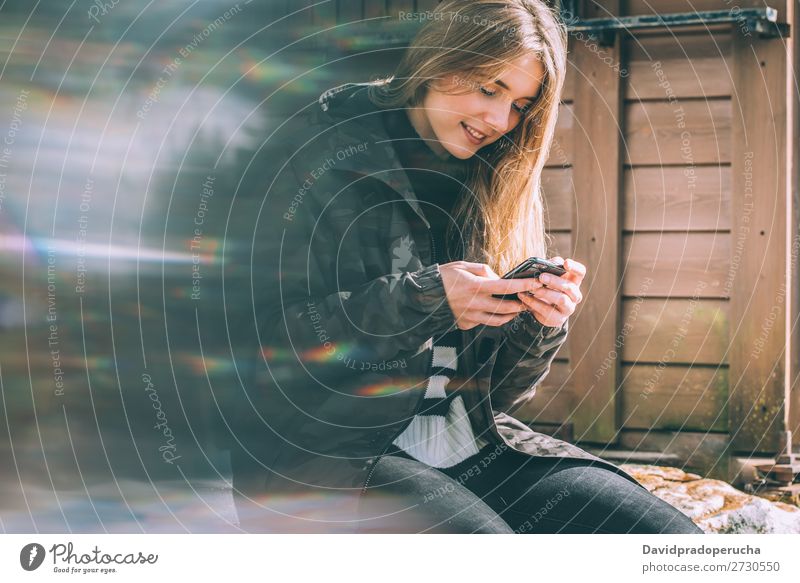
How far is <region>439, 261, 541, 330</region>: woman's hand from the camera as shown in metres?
1.12

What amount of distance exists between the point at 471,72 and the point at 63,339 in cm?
86

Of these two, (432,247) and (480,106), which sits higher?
(480,106)

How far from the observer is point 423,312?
1120mm

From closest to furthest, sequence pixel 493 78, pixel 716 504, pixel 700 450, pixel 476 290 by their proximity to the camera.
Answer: pixel 476 290
pixel 493 78
pixel 716 504
pixel 700 450

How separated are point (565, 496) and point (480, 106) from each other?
54 centimetres

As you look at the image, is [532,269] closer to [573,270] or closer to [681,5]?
[573,270]

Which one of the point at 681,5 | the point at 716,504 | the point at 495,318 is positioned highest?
the point at 681,5

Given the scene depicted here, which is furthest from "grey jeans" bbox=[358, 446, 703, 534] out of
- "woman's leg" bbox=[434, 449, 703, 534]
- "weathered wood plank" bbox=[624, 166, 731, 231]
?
"weathered wood plank" bbox=[624, 166, 731, 231]

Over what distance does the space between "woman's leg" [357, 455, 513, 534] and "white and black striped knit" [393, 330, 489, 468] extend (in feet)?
0.13

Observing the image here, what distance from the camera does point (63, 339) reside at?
1.59 m

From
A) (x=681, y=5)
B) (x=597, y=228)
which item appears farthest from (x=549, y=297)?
(x=681, y=5)

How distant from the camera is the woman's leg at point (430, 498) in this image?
112 centimetres

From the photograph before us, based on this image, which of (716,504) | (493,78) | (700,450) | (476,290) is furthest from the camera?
(700,450)
